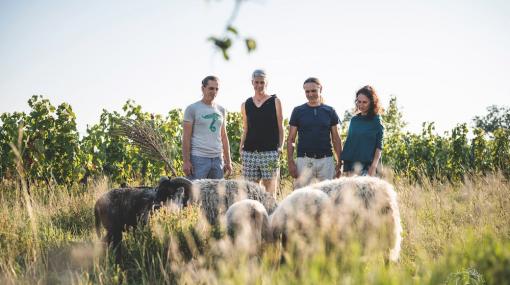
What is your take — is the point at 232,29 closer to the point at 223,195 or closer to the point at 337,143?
the point at 223,195

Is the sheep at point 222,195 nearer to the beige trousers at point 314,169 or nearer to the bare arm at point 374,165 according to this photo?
the beige trousers at point 314,169

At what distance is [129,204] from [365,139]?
3405 mm

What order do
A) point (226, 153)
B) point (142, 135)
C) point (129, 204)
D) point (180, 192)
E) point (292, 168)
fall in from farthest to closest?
point (226, 153), point (142, 135), point (292, 168), point (180, 192), point (129, 204)

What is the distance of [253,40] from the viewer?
5.04 feet

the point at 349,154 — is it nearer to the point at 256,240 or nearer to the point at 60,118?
the point at 256,240

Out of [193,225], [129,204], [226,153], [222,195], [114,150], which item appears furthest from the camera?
[114,150]

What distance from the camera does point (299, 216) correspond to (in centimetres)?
377

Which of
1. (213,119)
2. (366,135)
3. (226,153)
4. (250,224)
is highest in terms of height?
(213,119)

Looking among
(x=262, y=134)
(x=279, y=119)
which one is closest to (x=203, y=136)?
(x=262, y=134)

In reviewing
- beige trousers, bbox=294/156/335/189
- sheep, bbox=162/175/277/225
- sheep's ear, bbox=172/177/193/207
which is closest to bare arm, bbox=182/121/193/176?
sheep, bbox=162/175/277/225

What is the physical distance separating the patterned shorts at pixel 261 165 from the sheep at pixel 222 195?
0.70 metres

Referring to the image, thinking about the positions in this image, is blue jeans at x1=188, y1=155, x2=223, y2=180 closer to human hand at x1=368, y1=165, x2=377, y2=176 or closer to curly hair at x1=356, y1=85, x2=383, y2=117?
human hand at x1=368, y1=165, x2=377, y2=176

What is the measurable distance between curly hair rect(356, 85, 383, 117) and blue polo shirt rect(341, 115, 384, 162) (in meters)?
0.09

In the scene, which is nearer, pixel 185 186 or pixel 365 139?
pixel 185 186
